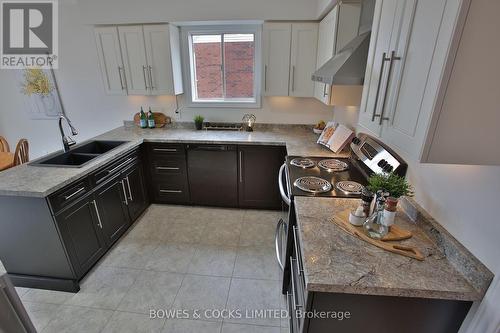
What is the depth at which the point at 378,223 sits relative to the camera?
4.05 feet

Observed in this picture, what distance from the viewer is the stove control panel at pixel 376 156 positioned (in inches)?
58.4

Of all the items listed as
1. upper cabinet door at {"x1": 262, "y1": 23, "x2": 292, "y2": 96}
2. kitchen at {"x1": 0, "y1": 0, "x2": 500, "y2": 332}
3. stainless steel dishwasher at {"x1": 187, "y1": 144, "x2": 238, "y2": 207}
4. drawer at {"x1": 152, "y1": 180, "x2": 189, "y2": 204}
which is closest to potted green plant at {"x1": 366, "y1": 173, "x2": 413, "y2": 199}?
kitchen at {"x1": 0, "y1": 0, "x2": 500, "y2": 332}

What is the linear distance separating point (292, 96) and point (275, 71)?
354 millimetres

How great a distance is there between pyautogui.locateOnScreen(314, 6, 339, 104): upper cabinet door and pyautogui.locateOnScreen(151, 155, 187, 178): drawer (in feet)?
5.65

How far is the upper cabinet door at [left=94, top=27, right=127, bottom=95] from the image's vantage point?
2814 millimetres

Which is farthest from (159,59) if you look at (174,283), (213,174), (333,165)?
(174,283)

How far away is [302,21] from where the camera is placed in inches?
102

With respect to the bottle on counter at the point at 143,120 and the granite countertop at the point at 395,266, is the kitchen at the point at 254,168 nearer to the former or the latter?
the granite countertop at the point at 395,266

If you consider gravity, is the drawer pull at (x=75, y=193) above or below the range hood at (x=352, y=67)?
below

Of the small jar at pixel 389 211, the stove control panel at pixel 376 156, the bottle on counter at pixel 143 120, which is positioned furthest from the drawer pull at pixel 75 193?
the stove control panel at pixel 376 156

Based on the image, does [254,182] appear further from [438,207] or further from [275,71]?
[438,207]

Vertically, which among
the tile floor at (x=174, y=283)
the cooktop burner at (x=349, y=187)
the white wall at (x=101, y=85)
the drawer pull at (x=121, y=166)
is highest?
the white wall at (x=101, y=85)

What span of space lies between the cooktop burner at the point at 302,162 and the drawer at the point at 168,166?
4.58 feet

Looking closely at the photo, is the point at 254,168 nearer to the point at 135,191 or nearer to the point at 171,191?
the point at 171,191
